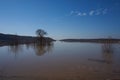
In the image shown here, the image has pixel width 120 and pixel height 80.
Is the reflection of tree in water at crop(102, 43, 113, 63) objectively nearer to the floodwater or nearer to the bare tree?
the floodwater

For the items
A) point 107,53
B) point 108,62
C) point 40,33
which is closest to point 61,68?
point 108,62

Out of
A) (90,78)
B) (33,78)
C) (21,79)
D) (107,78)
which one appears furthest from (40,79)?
(107,78)

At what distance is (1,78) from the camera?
6.93 meters

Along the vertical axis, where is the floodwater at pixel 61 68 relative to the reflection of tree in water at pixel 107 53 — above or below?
below

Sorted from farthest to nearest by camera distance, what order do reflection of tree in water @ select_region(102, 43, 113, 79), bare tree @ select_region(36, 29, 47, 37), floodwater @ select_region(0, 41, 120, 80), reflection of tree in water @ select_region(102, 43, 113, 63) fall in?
bare tree @ select_region(36, 29, 47, 37) < reflection of tree in water @ select_region(102, 43, 113, 63) < reflection of tree in water @ select_region(102, 43, 113, 79) < floodwater @ select_region(0, 41, 120, 80)

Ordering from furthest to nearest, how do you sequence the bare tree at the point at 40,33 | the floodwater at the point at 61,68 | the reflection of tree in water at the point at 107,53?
the bare tree at the point at 40,33 < the reflection of tree in water at the point at 107,53 < the floodwater at the point at 61,68

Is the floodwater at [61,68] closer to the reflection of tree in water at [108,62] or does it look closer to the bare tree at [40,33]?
the reflection of tree in water at [108,62]

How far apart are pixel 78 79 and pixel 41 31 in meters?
42.5

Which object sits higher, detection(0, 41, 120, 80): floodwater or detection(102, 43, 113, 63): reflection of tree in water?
detection(102, 43, 113, 63): reflection of tree in water

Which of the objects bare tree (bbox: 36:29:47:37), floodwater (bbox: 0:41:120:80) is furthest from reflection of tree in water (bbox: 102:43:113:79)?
bare tree (bbox: 36:29:47:37)

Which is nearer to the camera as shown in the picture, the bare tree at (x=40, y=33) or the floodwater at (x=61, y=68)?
the floodwater at (x=61, y=68)

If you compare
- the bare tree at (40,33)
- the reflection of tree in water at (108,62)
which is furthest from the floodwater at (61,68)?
the bare tree at (40,33)

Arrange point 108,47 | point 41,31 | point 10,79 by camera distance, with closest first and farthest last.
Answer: point 10,79 → point 108,47 → point 41,31

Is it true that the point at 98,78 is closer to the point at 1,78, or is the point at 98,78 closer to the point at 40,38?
the point at 1,78
